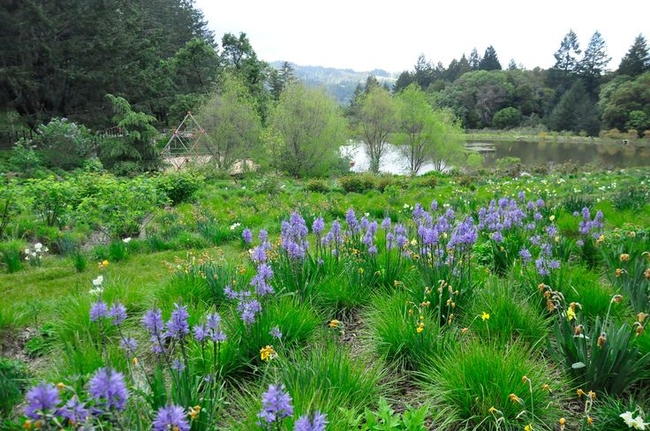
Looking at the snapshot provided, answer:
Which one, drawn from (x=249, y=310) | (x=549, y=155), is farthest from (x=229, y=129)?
(x=549, y=155)

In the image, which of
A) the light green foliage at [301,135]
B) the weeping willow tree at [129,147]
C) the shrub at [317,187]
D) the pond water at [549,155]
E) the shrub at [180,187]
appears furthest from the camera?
the pond water at [549,155]

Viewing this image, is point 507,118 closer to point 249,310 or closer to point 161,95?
point 161,95

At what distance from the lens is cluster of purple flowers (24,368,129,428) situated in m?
1.23

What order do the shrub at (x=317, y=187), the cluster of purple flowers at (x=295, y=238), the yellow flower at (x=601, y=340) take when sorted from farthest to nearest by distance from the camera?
the shrub at (x=317, y=187), the cluster of purple flowers at (x=295, y=238), the yellow flower at (x=601, y=340)

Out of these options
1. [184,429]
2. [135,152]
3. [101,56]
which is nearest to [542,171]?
[135,152]

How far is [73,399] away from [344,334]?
8.66 feet

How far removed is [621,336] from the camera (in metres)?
2.56

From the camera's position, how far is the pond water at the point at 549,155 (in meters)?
30.2

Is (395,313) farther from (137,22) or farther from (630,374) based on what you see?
(137,22)

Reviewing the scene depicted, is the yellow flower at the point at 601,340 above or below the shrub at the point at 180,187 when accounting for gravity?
above

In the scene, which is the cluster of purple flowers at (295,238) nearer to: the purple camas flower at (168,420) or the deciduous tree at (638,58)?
the purple camas flower at (168,420)

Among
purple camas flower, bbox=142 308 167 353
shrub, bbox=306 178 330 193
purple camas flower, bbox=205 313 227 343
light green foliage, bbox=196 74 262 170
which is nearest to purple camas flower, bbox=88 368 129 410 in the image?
purple camas flower, bbox=142 308 167 353

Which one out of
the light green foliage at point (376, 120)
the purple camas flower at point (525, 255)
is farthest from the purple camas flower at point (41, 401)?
the light green foliage at point (376, 120)

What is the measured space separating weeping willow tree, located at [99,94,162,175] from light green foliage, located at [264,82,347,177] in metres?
5.99
